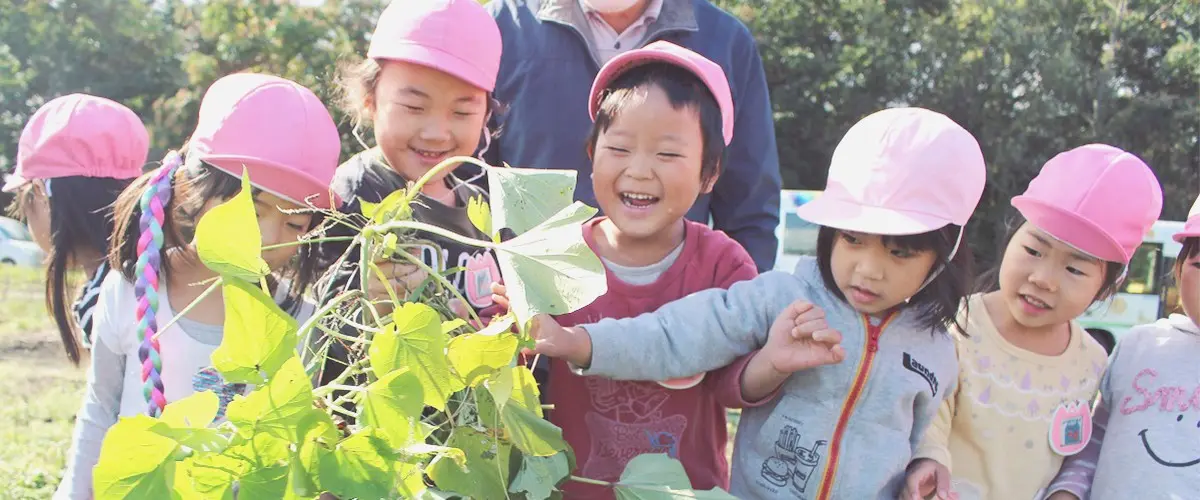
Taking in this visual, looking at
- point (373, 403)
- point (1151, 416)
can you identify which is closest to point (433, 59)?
point (373, 403)

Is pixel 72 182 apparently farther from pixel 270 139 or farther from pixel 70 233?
pixel 270 139

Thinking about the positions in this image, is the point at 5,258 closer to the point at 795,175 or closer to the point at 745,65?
the point at 795,175

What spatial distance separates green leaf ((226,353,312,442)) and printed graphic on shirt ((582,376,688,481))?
78 centimetres

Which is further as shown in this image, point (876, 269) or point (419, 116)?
point (419, 116)

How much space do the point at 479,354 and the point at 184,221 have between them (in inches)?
34.2

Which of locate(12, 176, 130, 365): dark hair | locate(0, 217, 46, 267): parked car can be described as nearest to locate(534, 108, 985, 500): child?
locate(12, 176, 130, 365): dark hair

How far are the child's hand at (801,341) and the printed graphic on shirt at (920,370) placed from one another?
0.13 metres

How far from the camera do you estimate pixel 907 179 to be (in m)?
1.44

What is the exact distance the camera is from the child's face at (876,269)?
147 centimetres

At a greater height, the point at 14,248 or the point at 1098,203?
the point at 1098,203

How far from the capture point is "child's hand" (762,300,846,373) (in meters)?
1.42

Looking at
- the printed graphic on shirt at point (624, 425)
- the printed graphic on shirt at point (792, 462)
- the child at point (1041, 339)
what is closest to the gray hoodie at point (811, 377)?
the printed graphic on shirt at point (792, 462)

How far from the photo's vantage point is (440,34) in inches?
64.6

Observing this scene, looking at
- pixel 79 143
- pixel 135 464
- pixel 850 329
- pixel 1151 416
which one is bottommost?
pixel 1151 416
